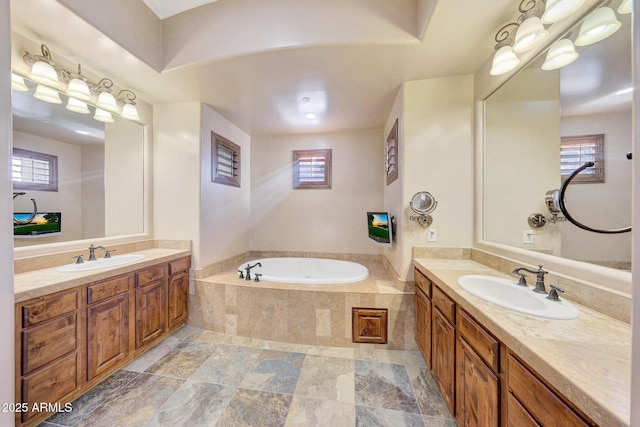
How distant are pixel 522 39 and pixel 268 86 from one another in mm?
1940

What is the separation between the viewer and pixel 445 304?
1438mm

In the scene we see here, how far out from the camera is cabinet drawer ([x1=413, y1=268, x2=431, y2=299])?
1743 millimetres

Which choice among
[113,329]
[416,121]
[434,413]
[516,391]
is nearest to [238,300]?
[113,329]

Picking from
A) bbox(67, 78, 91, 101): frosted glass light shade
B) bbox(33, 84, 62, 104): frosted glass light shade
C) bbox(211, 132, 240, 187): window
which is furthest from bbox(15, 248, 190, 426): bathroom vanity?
bbox(67, 78, 91, 101): frosted glass light shade

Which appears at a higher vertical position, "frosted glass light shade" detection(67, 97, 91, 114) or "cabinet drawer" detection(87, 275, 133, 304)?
"frosted glass light shade" detection(67, 97, 91, 114)

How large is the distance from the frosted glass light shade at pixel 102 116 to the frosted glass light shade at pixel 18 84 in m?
0.48

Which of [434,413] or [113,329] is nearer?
[434,413]

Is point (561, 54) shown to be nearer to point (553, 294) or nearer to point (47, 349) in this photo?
point (553, 294)

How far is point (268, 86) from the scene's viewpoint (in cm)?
221

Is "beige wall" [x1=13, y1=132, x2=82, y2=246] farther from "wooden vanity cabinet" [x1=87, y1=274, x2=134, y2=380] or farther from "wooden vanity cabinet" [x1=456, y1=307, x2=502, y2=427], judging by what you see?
"wooden vanity cabinet" [x1=456, y1=307, x2=502, y2=427]

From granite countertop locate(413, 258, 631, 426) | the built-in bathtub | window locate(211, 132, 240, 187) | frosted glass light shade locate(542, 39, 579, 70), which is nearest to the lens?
granite countertop locate(413, 258, 631, 426)

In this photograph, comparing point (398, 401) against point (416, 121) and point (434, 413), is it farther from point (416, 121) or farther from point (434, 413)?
point (416, 121)

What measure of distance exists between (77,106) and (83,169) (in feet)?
1.82

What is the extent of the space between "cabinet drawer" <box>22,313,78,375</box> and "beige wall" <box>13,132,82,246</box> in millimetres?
755
